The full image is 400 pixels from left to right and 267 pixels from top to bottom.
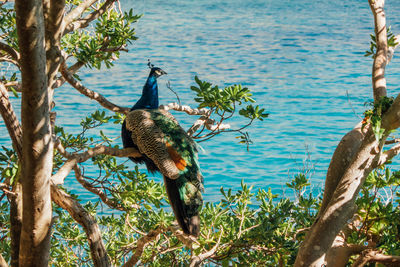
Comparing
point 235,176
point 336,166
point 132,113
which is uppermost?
point 132,113

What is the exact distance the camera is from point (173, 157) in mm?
1974

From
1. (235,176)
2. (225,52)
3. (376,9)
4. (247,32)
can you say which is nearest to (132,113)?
(376,9)

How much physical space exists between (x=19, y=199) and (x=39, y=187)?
437 millimetres

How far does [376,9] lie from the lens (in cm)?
189

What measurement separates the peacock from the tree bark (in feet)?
1.87

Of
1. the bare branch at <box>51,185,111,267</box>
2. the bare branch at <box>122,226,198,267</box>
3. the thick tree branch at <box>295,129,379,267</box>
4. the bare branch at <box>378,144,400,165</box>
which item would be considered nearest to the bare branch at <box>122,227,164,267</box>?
the bare branch at <box>122,226,198,267</box>

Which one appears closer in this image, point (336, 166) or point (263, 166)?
point (336, 166)

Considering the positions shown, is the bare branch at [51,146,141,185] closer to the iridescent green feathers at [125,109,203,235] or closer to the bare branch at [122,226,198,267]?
the iridescent green feathers at [125,109,203,235]

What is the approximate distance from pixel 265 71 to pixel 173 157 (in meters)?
6.61

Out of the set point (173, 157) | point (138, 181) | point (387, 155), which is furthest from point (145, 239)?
point (387, 155)

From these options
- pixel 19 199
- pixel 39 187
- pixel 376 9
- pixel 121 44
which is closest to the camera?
pixel 39 187

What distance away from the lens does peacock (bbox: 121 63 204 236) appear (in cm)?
191

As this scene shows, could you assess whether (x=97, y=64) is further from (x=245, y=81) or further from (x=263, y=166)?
(x=245, y=81)

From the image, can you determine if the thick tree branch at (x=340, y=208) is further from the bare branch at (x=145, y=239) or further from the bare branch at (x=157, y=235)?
A: the bare branch at (x=145, y=239)
